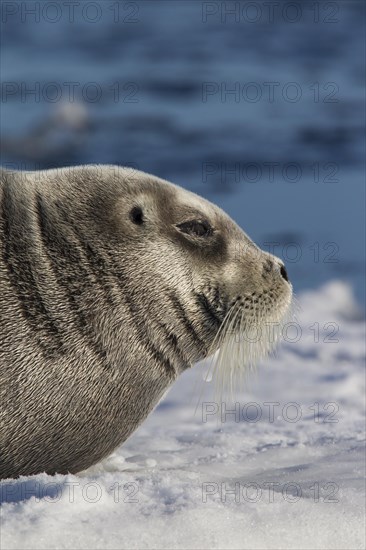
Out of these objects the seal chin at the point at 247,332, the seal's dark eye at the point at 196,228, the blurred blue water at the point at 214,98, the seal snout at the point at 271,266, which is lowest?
the blurred blue water at the point at 214,98

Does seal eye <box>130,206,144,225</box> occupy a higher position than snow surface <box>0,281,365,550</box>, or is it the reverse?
seal eye <box>130,206,144,225</box>

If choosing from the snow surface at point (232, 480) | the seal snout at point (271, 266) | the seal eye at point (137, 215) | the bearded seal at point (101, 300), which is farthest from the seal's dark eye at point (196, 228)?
the snow surface at point (232, 480)

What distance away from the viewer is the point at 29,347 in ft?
15.6

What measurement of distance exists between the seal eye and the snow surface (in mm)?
1143

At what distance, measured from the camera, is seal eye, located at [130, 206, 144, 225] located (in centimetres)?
507

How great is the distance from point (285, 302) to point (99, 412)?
3.58 feet

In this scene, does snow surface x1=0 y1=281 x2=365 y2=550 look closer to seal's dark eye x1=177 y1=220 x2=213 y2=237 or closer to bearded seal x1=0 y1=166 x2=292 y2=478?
bearded seal x1=0 y1=166 x2=292 y2=478

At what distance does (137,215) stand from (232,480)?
1282 mm

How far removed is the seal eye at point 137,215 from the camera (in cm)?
507

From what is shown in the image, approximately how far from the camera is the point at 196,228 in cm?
518

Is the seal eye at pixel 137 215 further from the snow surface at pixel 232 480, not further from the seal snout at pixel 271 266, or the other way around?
the snow surface at pixel 232 480

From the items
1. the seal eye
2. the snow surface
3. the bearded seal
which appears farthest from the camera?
the seal eye

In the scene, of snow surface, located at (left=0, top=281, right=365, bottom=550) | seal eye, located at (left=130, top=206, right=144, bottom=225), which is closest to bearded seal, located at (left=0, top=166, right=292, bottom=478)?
seal eye, located at (left=130, top=206, right=144, bottom=225)

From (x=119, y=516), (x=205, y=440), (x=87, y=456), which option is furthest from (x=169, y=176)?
(x=119, y=516)
